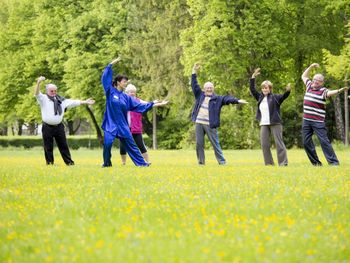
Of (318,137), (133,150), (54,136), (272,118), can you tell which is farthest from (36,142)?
(318,137)

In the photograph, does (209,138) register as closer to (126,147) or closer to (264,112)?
(264,112)

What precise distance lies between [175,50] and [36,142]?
2203 cm

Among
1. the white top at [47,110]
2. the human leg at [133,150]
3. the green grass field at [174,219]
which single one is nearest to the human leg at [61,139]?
the white top at [47,110]

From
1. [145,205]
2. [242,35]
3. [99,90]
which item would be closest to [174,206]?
[145,205]

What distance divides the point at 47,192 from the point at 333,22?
33.5 m

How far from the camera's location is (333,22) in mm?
Result: 41469

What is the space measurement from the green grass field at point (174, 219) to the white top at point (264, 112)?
486cm

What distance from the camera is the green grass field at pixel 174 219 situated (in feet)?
22.0

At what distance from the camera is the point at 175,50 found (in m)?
45.2

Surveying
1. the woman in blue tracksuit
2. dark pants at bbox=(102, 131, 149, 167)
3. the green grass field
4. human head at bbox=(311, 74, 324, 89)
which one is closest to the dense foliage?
human head at bbox=(311, 74, 324, 89)

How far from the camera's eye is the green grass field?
6.70m

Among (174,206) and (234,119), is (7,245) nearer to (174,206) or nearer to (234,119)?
(174,206)

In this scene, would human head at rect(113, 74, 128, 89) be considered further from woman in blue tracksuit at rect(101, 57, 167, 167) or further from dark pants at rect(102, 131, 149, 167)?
dark pants at rect(102, 131, 149, 167)

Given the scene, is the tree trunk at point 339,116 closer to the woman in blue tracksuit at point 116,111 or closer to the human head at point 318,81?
the human head at point 318,81
